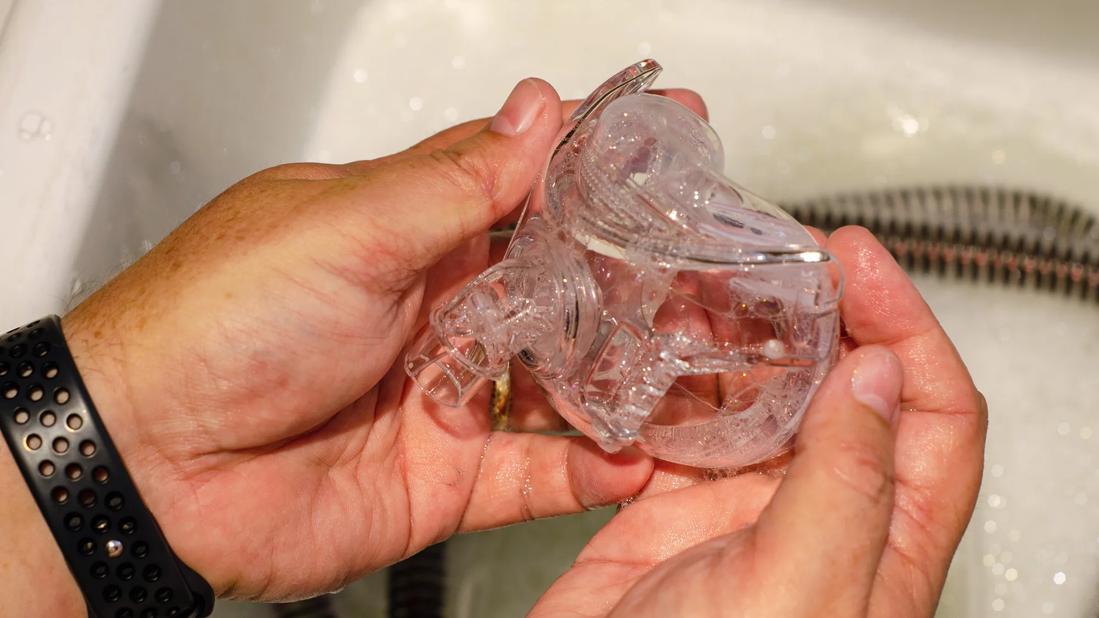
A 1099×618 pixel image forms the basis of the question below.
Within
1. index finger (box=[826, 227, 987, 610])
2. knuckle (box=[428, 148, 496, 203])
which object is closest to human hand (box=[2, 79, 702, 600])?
knuckle (box=[428, 148, 496, 203])

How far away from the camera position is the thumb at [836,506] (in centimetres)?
55

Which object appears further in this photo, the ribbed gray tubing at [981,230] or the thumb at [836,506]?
the ribbed gray tubing at [981,230]

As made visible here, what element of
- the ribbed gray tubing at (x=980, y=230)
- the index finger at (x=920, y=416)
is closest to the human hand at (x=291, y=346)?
the index finger at (x=920, y=416)

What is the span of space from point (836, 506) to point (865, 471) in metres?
0.03

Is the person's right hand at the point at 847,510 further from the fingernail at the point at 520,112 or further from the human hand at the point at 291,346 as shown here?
the fingernail at the point at 520,112

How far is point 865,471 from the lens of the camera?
569mm

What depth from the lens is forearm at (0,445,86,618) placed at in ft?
2.12

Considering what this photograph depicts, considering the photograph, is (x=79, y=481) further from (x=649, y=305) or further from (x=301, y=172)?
(x=649, y=305)

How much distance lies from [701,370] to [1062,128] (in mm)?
815

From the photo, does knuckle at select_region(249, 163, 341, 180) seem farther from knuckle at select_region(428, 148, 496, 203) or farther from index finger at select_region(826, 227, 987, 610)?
index finger at select_region(826, 227, 987, 610)

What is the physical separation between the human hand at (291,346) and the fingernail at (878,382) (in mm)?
214

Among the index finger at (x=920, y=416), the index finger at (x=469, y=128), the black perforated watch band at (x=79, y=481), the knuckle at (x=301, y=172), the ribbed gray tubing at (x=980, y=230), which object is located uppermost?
the knuckle at (x=301, y=172)

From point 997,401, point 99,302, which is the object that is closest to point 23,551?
→ point 99,302

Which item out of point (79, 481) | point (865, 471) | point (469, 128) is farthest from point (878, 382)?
point (79, 481)
